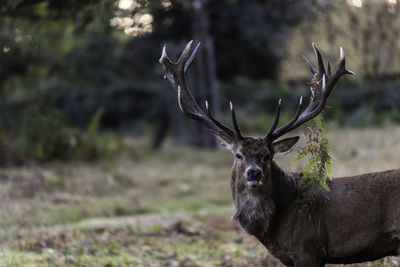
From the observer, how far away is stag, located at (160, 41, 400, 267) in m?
5.44

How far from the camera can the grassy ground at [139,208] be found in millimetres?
8258

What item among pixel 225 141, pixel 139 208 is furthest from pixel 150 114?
pixel 225 141

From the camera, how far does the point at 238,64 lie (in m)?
26.7

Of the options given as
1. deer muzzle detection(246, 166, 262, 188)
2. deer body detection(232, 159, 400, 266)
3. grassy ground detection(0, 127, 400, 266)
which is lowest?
grassy ground detection(0, 127, 400, 266)

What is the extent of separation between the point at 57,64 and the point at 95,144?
13.0ft

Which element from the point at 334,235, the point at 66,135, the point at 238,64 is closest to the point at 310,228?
the point at 334,235

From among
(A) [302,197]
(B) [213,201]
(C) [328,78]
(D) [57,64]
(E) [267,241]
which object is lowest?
(B) [213,201]

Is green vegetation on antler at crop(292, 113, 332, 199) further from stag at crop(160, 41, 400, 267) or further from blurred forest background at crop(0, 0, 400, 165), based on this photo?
blurred forest background at crop(0, 0, 400, 165)

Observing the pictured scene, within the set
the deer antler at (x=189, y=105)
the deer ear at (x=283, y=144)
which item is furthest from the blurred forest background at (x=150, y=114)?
the deer antler at (x=189, y=105)

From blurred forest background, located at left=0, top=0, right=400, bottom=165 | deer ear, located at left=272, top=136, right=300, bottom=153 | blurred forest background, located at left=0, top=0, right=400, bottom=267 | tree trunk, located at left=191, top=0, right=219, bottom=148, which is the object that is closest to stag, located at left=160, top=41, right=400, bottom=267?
deer ear, located at left=272, top=136, right=300, bottom=153

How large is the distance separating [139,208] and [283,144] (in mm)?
7172

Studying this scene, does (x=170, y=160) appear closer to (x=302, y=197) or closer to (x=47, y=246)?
(x=47, y=246)

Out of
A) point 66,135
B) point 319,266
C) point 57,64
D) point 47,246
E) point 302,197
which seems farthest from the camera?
point 57,64

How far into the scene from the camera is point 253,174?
5566mm
